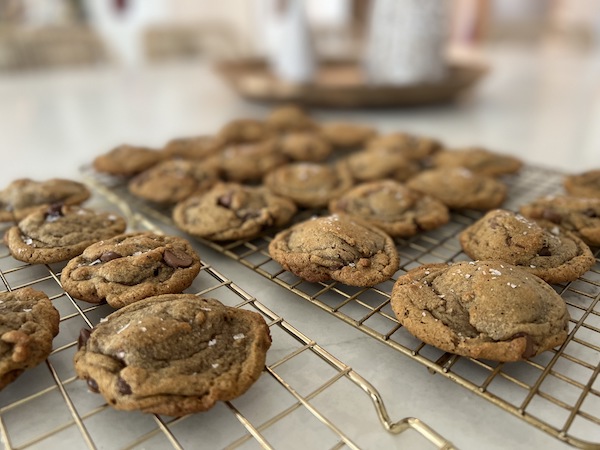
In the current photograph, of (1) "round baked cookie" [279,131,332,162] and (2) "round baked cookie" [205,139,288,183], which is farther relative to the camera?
(1) "round baked cookie" [279,131,332,162]

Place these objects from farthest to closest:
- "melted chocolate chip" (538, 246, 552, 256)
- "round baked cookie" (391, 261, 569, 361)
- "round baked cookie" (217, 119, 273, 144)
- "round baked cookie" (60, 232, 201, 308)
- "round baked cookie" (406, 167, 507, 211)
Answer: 1. "round baked cookie" (217, 119, 273, 144)
2. "round baked cookie" (406, 167, 507, 211)
3. "melted chocolate chip" (538, 246, 552, 256)
4. "round baked cookie" (60, 232, 201, 308)
5. "round baked cookie" (391, 261, 569, 361)

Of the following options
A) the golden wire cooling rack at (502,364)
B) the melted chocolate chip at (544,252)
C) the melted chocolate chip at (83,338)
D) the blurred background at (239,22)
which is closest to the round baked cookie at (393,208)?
the golden wire cooling rack at (502,364)

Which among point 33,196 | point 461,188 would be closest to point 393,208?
point 461,188

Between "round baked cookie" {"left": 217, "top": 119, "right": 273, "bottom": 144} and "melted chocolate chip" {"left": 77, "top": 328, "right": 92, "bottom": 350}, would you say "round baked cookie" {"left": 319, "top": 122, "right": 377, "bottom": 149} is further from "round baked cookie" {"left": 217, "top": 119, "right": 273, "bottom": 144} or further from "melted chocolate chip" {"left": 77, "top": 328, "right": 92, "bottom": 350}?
"melted chocolate chip" {"left": 77, "top": 328, "right": 92, "bottom": 350}

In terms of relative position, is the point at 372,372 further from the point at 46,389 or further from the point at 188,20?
the point at 188,20

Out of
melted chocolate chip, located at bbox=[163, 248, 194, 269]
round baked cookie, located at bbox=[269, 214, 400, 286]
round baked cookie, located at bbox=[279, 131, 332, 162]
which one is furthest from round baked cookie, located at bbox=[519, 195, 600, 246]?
melted chocolate chip, located at bbox=[163, 248, 194, 269]

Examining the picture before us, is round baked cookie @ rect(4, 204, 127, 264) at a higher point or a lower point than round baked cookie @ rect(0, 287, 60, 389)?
higher
